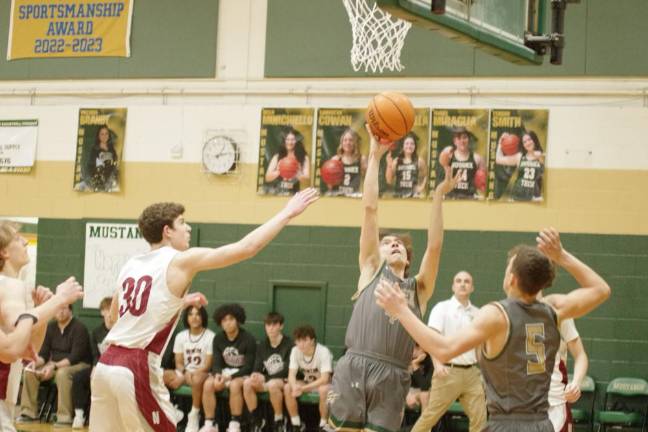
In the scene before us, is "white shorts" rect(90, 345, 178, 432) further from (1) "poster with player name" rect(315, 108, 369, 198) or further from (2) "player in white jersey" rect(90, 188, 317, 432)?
(1) "poster with player name" rect(315, 108, 369, 198)

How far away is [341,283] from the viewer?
13.0m

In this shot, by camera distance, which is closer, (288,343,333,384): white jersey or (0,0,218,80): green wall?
(288,343,333,384): white jersey

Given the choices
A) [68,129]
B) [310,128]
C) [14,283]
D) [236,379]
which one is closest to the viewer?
[14,283]

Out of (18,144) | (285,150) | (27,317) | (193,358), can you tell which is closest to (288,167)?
(285,150)

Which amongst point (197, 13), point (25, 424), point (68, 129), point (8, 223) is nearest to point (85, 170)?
point (68, 129)

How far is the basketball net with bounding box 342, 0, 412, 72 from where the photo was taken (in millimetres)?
12836

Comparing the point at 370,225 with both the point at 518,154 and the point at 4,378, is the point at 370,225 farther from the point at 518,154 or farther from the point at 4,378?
the point at 518,154

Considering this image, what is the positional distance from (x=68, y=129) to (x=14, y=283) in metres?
9.08

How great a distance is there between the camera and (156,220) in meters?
6.49

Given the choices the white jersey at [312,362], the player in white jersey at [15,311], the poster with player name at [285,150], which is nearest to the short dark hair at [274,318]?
the white jersey at [312,362]

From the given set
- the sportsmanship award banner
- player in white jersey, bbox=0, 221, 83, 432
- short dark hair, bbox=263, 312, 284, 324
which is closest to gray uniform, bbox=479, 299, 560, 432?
player in white jersey, bbox=0, 221, 83, 432

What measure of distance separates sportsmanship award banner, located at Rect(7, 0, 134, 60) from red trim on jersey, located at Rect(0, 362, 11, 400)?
9051 millimetres

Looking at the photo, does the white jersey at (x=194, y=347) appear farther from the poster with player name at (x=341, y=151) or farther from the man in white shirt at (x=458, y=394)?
the man in white shirt at (x=458, y=394)

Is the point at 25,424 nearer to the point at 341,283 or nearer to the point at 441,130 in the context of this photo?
the point at 341,283
